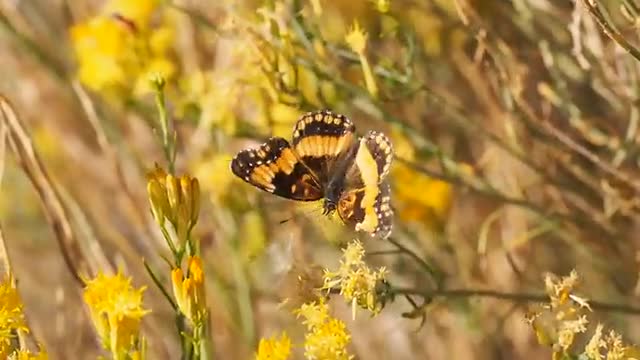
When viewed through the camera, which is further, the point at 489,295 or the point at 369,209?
the point at 489,295

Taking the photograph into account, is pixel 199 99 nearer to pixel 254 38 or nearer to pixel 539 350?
pixel 254 38

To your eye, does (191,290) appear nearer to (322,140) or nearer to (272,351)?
(272,351)

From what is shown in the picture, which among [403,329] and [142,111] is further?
[403,329]

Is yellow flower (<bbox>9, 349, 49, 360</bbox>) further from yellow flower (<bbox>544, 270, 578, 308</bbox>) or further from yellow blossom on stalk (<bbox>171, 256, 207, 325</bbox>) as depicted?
yellow flower (<bbox>544, 270, 578, 308</bbox>)

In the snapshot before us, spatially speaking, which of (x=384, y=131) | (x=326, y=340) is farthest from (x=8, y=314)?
(x=384, y=131)

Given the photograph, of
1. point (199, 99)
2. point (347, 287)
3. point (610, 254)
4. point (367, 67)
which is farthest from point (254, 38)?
point (610, 254)

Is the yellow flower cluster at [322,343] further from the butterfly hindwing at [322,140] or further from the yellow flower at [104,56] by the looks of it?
the yellow flower at [104,56]

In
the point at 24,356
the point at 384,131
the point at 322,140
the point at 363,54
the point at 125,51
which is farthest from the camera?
the point at 384,131
